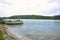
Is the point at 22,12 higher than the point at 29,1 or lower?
lower

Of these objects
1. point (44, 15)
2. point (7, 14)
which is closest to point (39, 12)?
point (44, 15)

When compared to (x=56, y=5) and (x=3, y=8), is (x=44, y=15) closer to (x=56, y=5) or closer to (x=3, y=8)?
(x=56, y=5)

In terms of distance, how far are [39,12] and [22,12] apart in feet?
1.71

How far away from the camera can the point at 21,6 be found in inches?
156

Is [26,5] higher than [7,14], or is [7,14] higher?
[26,5]

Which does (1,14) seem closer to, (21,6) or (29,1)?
(21,6)

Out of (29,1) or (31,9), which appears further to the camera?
(31,9)

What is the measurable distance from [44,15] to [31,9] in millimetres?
492

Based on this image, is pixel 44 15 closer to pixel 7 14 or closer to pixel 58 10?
pixel 58 10

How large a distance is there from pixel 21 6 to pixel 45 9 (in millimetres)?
743

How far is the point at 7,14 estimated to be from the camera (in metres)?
4.00

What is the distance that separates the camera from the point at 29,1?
152 inches

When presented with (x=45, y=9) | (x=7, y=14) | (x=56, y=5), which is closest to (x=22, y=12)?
(x=7, y=14)

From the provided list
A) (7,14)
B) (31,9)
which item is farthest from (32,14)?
(7,14)
